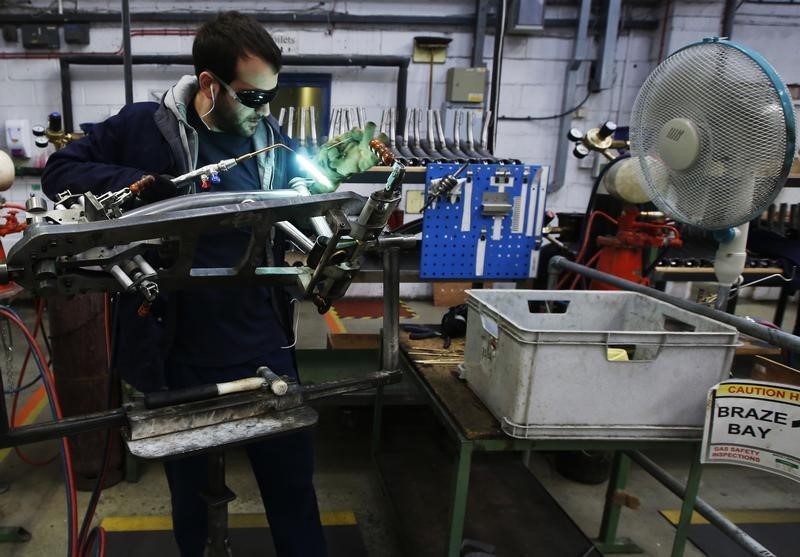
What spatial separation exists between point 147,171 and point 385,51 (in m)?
3.07

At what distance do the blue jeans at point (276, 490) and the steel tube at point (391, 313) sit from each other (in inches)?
10.5

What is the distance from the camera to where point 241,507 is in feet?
6.05

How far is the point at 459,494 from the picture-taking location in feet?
3.68

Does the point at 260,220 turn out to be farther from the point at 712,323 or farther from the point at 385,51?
the point at 385,51

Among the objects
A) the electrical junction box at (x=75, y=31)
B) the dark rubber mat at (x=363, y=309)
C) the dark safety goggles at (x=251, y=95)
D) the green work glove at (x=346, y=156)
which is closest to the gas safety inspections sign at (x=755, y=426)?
the green work glove at (x=346, y=156)

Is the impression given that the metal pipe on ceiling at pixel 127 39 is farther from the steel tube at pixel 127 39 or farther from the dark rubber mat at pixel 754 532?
the dark rubber mat at pixel 754 532

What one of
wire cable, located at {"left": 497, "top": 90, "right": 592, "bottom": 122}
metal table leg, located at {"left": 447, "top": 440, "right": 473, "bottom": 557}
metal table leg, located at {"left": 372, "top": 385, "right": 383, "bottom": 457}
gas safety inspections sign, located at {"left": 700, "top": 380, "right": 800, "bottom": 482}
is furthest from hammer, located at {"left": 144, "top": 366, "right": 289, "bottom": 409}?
wire cable, located at {"left": 497, "top": 90, "right": 592, "bottom": 122}

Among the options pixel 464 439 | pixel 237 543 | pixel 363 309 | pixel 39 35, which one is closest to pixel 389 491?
pixel 237 543

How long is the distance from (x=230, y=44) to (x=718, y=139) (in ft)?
3.14

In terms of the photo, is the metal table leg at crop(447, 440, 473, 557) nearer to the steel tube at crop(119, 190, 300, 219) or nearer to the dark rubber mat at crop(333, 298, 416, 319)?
the steel tube at crop(119, 190, 300, 219)

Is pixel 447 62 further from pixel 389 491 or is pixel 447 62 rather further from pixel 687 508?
pixel 687 508

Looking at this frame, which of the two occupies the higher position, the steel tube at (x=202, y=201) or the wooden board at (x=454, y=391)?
the steel tube at (x=202, y=201)

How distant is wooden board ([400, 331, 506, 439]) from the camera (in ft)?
3.60

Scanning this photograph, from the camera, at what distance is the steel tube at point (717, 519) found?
109 centimetres
